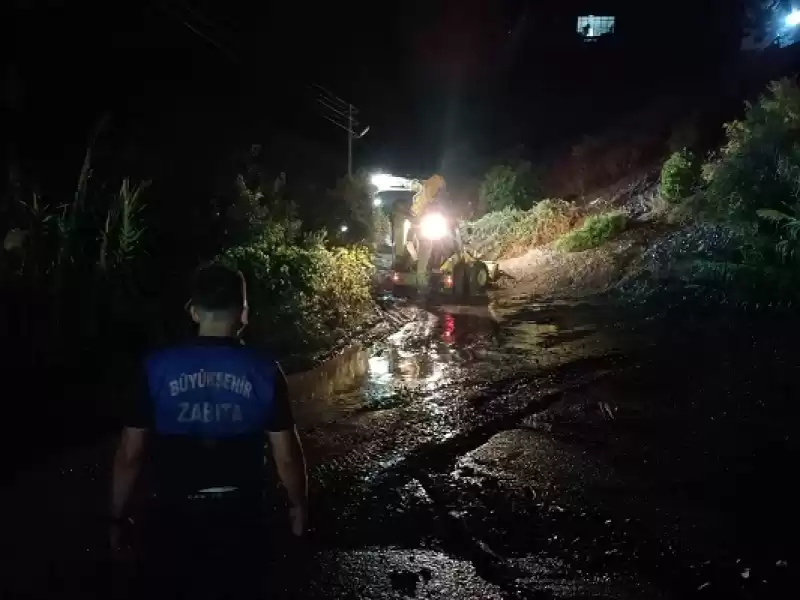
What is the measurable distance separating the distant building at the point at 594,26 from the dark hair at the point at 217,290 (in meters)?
44.3

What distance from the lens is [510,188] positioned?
29438mm

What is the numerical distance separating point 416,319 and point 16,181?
7.40 m

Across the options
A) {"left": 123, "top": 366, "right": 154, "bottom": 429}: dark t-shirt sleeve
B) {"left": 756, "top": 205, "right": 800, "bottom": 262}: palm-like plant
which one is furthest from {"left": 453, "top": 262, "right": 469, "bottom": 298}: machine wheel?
{"left": 123, "top": 366, "right": 154, "bottom": 429}: dark t-shirt sleeve

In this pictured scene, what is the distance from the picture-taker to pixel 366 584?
397 cm

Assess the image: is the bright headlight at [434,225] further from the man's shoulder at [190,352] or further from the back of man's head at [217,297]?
the man's shoulder at [190,352]

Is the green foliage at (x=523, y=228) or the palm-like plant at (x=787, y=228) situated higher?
the green foliage at (x=523, y=228)

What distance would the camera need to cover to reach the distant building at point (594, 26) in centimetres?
4312

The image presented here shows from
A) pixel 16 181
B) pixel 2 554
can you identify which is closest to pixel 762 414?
pixel 2 554

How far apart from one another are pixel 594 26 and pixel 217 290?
45.6m

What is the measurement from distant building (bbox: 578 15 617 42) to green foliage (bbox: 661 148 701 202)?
77.9 feet

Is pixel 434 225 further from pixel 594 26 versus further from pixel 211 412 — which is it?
pixel 594 26

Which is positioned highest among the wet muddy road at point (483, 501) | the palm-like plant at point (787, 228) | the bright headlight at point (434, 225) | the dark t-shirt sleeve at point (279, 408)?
the bright headlight at point (434, 225)

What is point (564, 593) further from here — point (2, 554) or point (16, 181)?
point (16, 181)

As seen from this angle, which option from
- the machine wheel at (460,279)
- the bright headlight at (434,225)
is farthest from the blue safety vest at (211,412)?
the bright headlight at (434,225)
